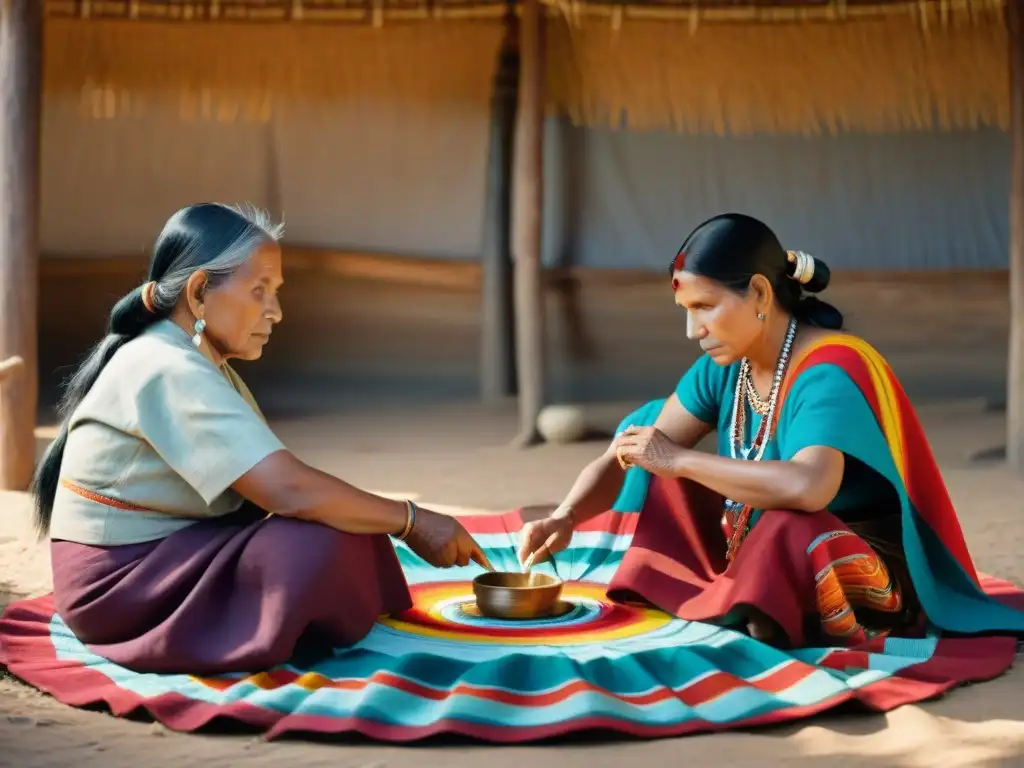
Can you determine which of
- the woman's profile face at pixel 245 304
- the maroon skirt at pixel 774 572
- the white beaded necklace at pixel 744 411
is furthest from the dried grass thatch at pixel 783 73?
the woman's profile face at pixel 245 304

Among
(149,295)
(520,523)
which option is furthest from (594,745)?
(520,523)

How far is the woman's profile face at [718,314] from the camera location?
292 centimetres

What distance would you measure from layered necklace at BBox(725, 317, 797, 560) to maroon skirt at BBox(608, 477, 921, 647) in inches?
4.4

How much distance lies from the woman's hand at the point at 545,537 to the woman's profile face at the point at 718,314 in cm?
59

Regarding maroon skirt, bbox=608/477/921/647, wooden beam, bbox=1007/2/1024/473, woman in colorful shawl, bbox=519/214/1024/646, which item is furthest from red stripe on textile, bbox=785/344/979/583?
wooden beam, bbox=1007/2/1024/473

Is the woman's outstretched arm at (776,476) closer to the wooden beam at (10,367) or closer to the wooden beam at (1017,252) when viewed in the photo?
the wooden beam at (10,367)

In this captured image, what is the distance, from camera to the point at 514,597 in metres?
3.00

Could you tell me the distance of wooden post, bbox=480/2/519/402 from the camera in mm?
7890

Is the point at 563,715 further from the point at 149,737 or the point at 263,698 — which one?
the point at 149,737

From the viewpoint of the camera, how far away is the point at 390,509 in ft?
8.84

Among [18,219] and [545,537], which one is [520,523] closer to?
[545,537]

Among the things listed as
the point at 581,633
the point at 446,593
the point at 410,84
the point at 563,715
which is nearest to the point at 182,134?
the point at 410,84

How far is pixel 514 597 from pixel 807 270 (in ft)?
3.49

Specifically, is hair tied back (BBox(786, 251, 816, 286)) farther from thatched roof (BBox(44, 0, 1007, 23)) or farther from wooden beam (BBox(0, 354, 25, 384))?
thatched roof (BBox(44, 0, 1007, 23))
